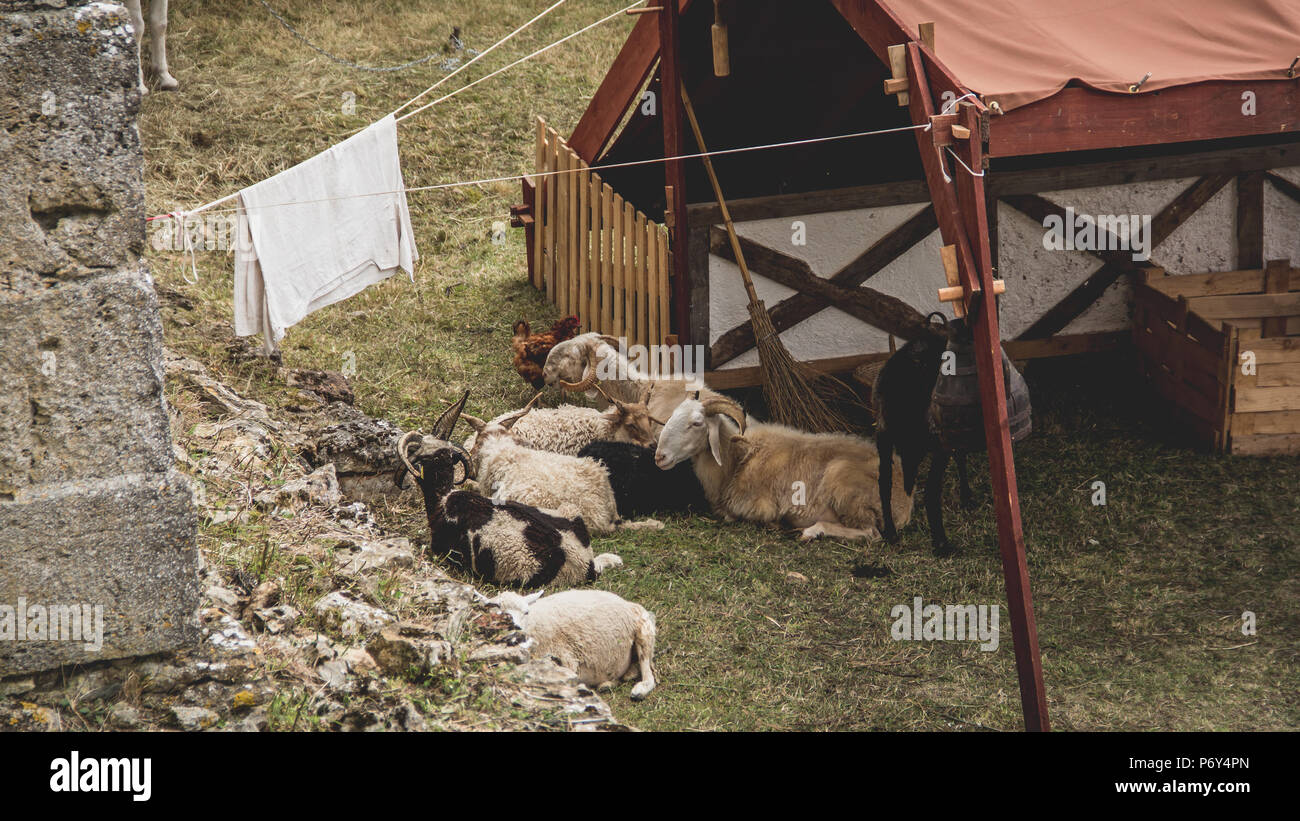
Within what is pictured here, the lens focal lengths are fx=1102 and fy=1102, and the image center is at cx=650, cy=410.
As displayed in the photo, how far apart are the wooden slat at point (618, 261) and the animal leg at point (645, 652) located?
3956mm

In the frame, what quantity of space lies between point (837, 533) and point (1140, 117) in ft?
9.13

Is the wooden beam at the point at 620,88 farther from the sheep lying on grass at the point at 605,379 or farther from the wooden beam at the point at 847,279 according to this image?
the wooden beam at the point at 847,279

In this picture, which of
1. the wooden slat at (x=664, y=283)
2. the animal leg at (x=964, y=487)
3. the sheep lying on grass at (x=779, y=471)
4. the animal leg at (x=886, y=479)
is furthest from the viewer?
the wooden slat at (x=664, y=283)

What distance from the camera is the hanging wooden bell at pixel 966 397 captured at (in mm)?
5297

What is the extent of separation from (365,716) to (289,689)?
0.28m

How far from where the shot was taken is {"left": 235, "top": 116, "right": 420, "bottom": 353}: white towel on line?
237 inches

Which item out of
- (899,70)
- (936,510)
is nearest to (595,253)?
(936,510)

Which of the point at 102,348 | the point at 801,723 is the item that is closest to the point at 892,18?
the point at 801,723

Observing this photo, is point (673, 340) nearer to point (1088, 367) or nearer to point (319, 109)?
point (1088, 367)

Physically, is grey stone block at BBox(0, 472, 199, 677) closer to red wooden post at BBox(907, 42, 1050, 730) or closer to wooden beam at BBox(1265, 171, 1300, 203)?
red wooden post at BBox(907, 42, 1050, 730)

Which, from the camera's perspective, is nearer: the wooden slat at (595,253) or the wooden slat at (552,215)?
the wooden slat at (595,253)

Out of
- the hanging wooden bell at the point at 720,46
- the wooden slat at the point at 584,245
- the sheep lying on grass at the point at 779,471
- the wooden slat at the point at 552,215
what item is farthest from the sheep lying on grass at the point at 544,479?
the wooden slat at the point at 552,215

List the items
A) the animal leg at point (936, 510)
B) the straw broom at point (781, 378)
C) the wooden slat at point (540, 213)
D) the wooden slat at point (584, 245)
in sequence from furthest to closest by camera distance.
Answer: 1. the wooden slat at point (540, 213)
2. the wooden slat at point (584, 245)
3. the straw broom at point (781, 378)
4. the animal leg at point (936, 510)

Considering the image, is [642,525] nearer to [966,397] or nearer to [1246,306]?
[966,397]
